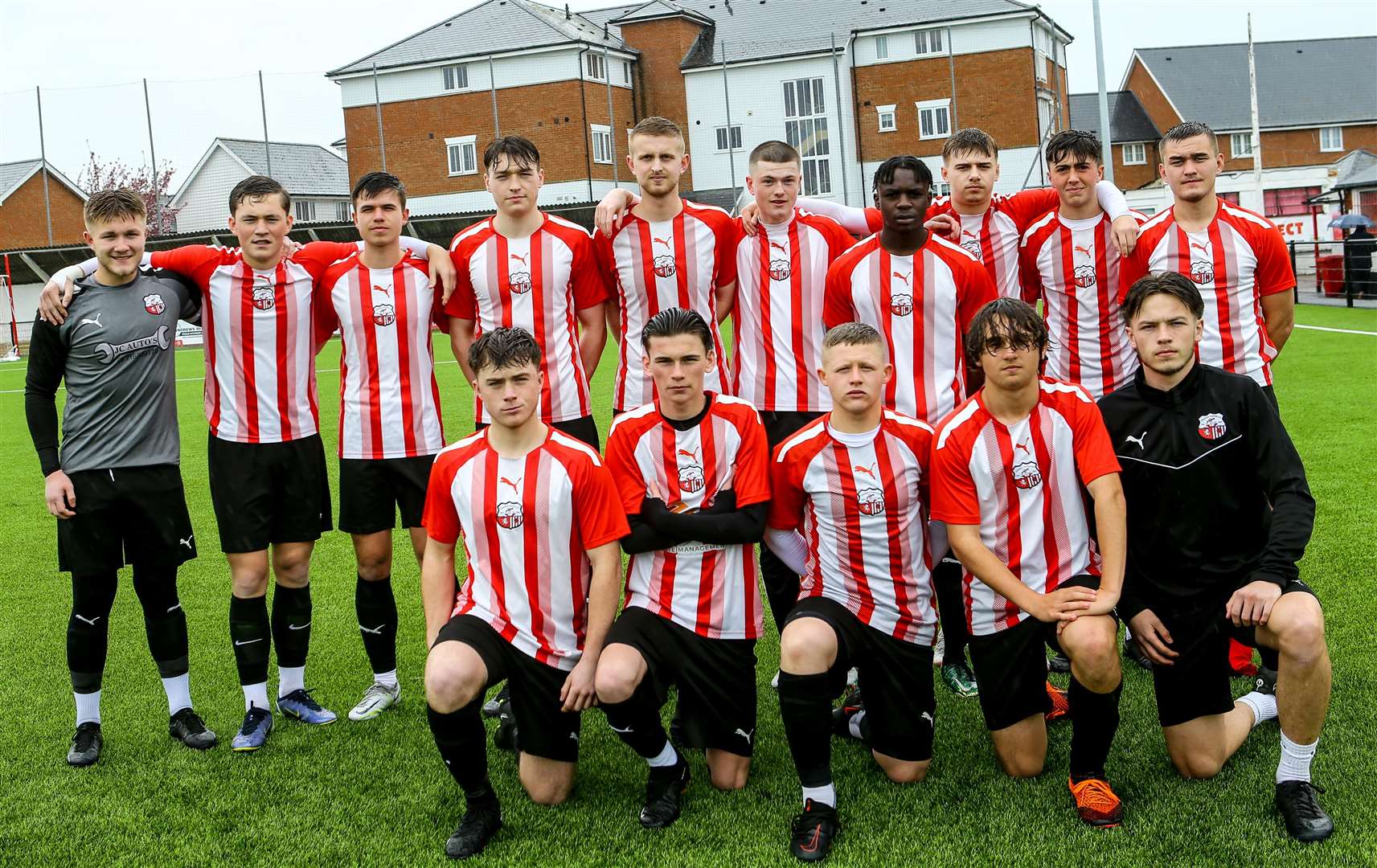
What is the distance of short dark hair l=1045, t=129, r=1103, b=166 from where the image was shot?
405 centimetres

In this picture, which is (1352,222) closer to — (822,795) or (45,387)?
(822,795)

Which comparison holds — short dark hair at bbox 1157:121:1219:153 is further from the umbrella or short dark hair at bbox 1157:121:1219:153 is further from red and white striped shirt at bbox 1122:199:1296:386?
the umbrella

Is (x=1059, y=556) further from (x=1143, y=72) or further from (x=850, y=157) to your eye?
(x=1143, y=72)

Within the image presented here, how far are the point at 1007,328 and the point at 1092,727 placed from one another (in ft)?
3.59

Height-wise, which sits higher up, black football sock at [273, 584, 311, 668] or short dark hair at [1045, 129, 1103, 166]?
short dark hair at [1045, 129, 1103, 166]

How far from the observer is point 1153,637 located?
3.05m

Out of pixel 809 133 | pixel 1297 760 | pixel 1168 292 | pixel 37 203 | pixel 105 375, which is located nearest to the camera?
pixel 1297 760

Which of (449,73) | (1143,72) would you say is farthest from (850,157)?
(1143,72)

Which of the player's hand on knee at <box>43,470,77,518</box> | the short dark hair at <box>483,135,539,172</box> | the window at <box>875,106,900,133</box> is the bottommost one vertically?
the player's hand on knee at <box>43,470,77,518</box>

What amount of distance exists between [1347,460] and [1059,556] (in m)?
4.99

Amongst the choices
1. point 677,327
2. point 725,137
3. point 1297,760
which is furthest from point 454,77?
point 1297,760

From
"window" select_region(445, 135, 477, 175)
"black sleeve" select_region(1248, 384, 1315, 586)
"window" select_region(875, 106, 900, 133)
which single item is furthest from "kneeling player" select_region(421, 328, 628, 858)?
"window" select_region(875, 106, 900, 133)

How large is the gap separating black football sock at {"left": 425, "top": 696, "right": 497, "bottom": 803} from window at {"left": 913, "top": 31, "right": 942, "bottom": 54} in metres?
→ 33.4

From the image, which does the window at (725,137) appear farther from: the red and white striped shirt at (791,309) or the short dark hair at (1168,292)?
the short dark hair at (1168,292)
